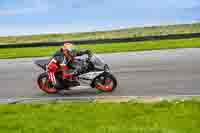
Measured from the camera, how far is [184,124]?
8.51m

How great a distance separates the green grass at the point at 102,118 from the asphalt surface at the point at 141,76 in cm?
238

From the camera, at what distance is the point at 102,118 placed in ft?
30.7

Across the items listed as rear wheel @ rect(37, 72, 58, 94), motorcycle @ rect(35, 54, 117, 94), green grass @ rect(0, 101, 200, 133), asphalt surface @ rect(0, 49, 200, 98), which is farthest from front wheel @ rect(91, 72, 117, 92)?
green grass @ rect(0, 101, 200, 133)

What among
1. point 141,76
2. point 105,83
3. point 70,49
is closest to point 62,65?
point 70,49

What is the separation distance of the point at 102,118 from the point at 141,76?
6.76m

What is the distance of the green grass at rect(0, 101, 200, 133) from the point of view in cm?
835

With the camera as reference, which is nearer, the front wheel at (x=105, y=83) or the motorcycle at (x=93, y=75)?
the motorcycle at (x=93, y=75)

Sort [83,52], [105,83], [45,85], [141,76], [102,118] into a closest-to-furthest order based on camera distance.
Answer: [102,118], [83,52], [105,83], [45,85], [141,76]

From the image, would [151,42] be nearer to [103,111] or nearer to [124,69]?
[124,69]

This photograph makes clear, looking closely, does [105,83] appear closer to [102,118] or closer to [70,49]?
[70,49]

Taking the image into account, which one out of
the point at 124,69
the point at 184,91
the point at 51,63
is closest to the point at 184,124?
the point at 184,91

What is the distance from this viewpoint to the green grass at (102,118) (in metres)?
8.35

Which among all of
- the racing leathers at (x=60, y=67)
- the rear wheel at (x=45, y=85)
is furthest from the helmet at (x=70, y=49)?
the rear wheel at (x=45, y=85)

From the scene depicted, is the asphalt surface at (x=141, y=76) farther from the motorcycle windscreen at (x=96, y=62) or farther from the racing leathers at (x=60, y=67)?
the motorcycle windscreen at (x=96, y=62)
